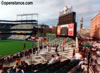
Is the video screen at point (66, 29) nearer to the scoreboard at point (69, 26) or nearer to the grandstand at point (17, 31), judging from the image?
the scoreboard at point (69, 26)

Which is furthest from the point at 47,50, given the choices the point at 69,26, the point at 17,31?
the point at 17,31

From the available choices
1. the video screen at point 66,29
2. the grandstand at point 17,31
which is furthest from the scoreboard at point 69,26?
the grandstand at point 17,31

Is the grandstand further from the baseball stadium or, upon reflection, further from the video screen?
the video screen

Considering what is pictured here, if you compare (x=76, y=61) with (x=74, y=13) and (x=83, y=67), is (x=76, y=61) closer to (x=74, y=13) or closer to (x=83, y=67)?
(x=83, y=67)

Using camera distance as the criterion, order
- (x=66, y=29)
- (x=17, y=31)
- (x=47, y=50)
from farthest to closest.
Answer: (x=17, y=31)
(x=66, y=29)
(x=47, y=50)

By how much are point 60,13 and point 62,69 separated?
3100 cm

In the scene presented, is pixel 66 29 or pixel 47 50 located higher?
pixel 66 29

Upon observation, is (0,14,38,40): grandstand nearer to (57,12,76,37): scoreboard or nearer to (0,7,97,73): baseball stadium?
(0,7,97,73): baseball stadium

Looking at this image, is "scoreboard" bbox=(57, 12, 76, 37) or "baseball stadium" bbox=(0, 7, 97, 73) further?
"scoreboard" bbox=(57, 12, 76, 37)

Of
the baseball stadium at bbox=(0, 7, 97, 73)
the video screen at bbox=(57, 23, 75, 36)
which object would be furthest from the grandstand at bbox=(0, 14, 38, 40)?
the video screen at bbox=(57, 23, 75, 36)

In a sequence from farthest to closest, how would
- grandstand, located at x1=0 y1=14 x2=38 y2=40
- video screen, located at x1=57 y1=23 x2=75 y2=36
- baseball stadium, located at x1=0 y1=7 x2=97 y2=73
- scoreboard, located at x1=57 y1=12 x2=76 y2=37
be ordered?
grandstand, located at x1=0 y1=14 x2=38 y2=40
video screen, located at x1=57 y1=23 x2=75 y2=36
scoreboard, located at x1=57 y1=12 x2=76 y2=37
baseball stadium, located at x1=0 y1=7 x2=97 y2=73

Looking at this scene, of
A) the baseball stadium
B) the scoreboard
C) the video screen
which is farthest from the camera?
the video screen

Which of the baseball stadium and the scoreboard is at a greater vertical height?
the scoreboard

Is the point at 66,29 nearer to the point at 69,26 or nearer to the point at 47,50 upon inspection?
the point at 69,26
